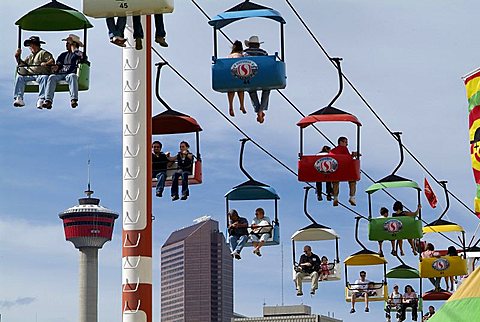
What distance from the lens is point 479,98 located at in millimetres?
23922

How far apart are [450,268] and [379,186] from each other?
7.52 m

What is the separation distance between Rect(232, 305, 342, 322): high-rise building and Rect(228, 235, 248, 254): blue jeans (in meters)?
148

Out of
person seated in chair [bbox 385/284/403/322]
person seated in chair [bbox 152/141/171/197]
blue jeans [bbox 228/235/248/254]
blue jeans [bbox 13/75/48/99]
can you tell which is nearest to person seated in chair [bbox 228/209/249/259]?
blue jeans [bbox 228/235/248/254]

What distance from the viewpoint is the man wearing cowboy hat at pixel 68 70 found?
1859 cm

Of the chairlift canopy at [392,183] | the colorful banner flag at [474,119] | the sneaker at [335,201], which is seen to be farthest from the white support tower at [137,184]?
the chairlift canopy at [392,183]

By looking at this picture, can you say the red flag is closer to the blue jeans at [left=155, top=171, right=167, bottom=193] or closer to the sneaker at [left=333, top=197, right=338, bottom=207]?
the sneaker at [left=333, top=197, right=338, bottom=207]

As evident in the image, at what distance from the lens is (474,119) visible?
2411 cm

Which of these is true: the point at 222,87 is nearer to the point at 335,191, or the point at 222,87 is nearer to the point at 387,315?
the point at 335,191

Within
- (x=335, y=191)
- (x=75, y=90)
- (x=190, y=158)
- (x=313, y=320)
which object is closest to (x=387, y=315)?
(x=335, y=191)

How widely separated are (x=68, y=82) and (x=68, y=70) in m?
0.18

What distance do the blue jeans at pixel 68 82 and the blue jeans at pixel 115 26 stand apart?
5.58 ft

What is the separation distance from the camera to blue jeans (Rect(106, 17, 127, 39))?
1697cm

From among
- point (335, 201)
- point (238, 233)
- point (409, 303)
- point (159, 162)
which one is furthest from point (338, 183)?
point (409, 303)

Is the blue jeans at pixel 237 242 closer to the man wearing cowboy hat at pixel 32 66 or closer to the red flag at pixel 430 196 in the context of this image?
the red flag at pixel 430 196
